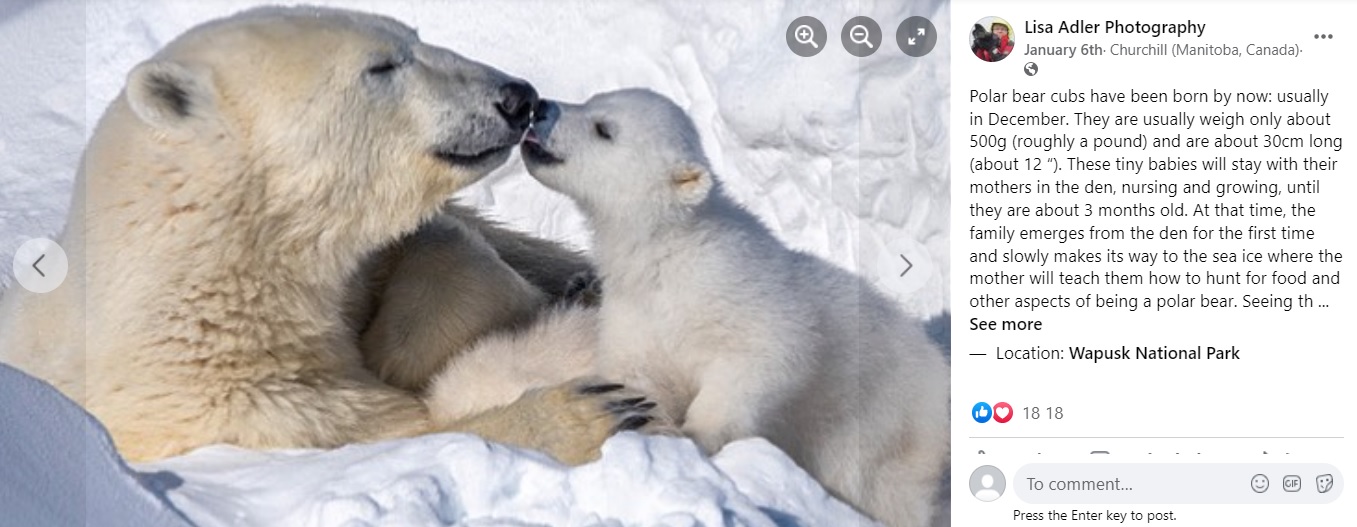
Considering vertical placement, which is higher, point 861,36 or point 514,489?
point 861,36

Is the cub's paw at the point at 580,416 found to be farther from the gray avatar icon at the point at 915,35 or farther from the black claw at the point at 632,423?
the gray avatar icon at the point at 915,35

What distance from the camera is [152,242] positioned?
2.84 meters

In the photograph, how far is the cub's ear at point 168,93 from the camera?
9.17 ft

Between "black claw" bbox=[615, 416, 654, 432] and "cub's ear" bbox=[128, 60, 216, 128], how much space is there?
2.33ft

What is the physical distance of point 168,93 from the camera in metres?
2.82
